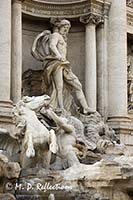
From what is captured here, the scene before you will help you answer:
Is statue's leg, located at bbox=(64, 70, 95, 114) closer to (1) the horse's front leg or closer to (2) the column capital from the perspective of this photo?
(2) the column capital

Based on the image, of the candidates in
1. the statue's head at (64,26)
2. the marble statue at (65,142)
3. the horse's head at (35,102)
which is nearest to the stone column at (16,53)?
the statue's head at (64,26)

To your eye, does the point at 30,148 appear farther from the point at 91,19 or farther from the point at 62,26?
the point at 91,19

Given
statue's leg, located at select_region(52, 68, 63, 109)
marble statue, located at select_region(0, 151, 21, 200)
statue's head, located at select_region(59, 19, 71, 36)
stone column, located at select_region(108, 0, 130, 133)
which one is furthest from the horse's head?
stone column, located at select_region(108, 0, 130, 133)

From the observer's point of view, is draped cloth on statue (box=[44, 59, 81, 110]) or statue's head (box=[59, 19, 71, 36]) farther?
statue's head (box=[59, 19, 71, 36])

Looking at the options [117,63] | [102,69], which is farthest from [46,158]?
[117,63]

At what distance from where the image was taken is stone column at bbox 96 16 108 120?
1733cm

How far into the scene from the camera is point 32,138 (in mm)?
11000

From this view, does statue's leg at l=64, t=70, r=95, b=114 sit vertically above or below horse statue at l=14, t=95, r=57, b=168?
above

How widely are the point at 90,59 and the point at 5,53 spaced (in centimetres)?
354

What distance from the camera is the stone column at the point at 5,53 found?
46.6ft

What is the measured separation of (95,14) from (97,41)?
3.20 ft

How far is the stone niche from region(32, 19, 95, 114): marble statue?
0.70 metres

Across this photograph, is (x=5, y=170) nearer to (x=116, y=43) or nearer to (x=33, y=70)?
(x=33, y=70)

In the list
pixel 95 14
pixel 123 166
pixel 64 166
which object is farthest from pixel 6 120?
pixel 95 14
